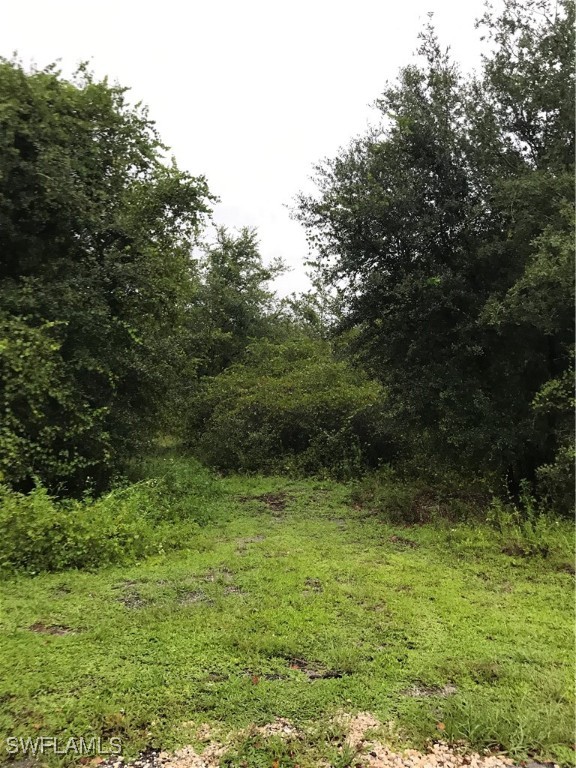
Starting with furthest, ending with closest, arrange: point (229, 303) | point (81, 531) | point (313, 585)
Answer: point (229, 303) < point (81, 531) < point (313, 585)

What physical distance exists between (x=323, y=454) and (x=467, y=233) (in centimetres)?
579

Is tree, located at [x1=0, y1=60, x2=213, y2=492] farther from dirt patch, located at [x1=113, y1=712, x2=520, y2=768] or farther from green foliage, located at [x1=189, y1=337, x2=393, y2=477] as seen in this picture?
dirt patch, located at [x1=113, y1=712, x2=520, y2=768]

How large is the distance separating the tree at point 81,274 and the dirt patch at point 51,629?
3019 mm

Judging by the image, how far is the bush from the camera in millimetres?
5352

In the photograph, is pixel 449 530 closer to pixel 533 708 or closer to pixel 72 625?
pixel 533 708

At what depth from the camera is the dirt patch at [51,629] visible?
3953 mm

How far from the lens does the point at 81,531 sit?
18.8 ft

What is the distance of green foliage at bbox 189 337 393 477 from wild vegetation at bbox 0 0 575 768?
0.08 metres

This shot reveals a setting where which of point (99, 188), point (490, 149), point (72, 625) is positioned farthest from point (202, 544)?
point (490, 149)

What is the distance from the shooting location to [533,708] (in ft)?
9.94

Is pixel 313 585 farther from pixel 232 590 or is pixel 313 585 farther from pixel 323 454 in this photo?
pixel 323 454

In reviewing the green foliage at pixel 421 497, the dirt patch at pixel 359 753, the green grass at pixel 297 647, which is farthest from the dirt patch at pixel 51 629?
the green foliage at pixel 421 497

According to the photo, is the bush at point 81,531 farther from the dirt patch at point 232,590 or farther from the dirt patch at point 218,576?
the dirt patch at point 232,590

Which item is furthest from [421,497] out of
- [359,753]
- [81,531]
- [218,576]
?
[359,753]
